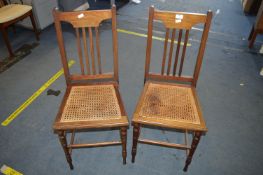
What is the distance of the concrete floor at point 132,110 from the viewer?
5.65ft

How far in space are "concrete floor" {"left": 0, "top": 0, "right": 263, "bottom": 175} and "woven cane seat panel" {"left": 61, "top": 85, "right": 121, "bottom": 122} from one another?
489mm

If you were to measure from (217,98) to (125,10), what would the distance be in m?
2.51

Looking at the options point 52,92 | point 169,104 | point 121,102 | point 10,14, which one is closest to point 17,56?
point 10,14

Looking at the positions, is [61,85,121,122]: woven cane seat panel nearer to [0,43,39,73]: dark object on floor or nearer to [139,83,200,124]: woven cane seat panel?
[139,83,200,124]: woven cane seat panel

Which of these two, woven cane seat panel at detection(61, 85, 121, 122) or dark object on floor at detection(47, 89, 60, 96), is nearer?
woven cane seat panel at detection(61, 85, 121, 122)

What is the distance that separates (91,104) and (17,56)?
1813 millimetres

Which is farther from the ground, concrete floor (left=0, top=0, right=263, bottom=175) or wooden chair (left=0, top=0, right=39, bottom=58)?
wooden chair (left=0, top=0, right=39, bottom=58)

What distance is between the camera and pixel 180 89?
1670 millimetres

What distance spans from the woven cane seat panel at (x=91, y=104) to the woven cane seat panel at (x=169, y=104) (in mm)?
213

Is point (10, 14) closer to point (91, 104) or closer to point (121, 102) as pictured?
point (91, 104)

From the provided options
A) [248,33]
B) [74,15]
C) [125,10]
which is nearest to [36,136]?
[74,15]

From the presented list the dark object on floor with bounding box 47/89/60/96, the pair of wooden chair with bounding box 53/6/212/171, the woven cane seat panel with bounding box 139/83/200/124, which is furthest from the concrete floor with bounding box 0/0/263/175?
the woven cane seat panel with bounding box 139/83/200/124

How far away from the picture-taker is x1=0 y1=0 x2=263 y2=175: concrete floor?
5.65 ft

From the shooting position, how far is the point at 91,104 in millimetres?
1538
